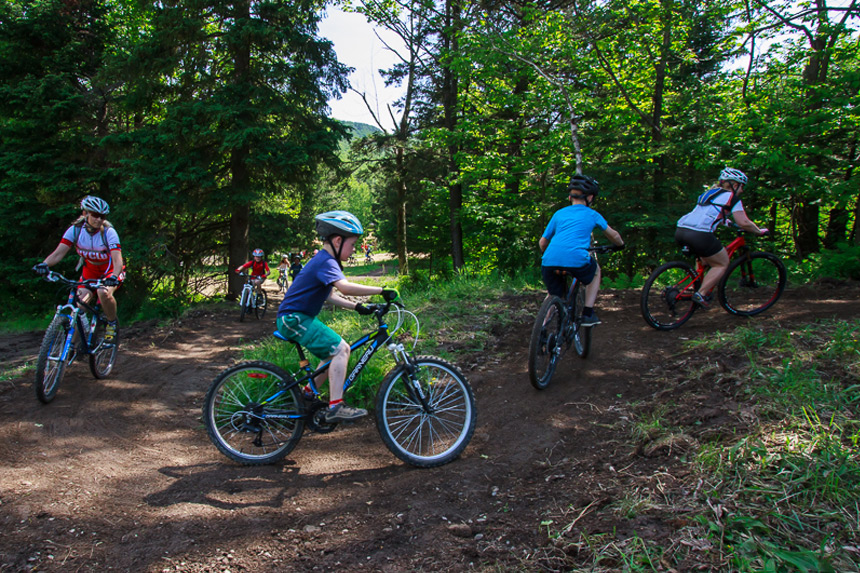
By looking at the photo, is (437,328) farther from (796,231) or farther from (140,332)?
(796,231)

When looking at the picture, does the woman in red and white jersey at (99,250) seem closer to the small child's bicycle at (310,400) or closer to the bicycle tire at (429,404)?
the small child's bicycle at (310,400)

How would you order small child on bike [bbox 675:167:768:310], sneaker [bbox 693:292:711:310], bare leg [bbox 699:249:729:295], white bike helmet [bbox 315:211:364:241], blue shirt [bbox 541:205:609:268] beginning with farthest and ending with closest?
sneaker [bbox 693:292:711:310] → bare leg [bbox 699:249:729:295] → small child on bike [bbox 675:167:768:310] → blue shirt [bbox 541:205:609:268] → white bike helmet [bbox 315:211:364:241]

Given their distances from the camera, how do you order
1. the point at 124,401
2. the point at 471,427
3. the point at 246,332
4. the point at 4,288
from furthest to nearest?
the point at 4,288 → the point at 246,332 → the point at 124,401 → the point at 471,427

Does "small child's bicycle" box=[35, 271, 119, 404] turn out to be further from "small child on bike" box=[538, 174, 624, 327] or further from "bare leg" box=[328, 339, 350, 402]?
"small child on bike" box=[538, 174, 624, 327]

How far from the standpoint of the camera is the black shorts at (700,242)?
6055 mm

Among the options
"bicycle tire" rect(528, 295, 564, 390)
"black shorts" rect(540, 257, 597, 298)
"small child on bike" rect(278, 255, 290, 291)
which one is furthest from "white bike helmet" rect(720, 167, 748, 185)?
"small child on bike" rect(278, 255, 290, 291)

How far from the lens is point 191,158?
587 inches

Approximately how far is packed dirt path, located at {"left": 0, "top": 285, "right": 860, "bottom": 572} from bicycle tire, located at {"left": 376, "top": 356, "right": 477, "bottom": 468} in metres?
0.14

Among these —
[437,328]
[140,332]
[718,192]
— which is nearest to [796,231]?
[718,192]

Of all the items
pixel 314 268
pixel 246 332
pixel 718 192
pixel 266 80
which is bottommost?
pixel 246 332

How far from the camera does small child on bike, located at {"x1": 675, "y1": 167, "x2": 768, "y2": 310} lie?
6.03 metres

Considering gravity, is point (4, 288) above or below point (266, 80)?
below

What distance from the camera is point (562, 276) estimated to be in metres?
5.27

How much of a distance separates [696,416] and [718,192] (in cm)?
369
